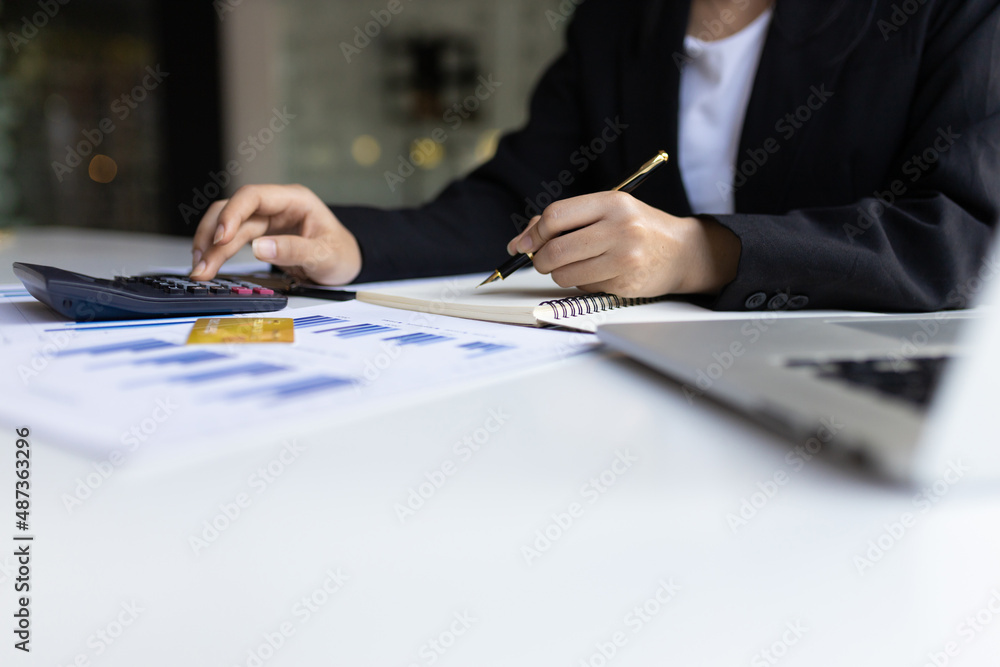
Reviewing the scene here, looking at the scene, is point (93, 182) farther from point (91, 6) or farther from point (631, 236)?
point (631, 236)

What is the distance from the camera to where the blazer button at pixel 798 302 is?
0.67m

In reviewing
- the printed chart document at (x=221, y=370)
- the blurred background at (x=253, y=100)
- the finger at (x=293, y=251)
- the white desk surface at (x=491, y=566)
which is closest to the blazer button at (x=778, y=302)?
the printed chart document at (x=221, y=370)

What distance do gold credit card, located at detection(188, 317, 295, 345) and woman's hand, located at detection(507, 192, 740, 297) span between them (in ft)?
0.74

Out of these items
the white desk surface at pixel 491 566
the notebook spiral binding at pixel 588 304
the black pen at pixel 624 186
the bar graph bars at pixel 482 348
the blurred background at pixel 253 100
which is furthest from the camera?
the blurred background at pixel 253 100

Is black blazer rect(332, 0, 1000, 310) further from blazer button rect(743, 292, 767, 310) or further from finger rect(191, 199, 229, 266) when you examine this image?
finger rect(191, 199, 229, 266)

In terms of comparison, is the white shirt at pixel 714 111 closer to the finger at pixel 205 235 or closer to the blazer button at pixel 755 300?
the blazer button at pixel 755 300

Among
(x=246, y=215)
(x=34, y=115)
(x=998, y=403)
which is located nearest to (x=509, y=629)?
(x=998, y=403)

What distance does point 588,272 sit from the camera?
0.63 metres

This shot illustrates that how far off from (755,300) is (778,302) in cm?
3

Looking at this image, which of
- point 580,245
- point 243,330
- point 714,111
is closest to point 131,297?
point 243,330

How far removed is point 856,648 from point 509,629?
4.5 inches

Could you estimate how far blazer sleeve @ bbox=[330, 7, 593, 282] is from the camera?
888 mm

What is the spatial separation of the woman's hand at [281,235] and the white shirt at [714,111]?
1.61ft

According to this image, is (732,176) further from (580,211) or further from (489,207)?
(580,211)
